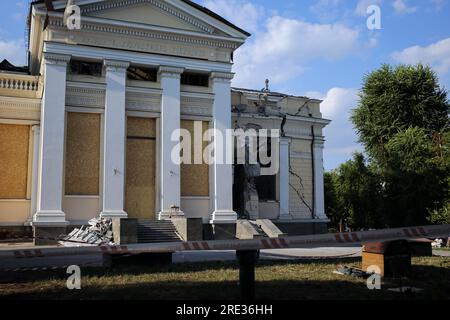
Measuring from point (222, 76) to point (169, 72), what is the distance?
9.25 feet

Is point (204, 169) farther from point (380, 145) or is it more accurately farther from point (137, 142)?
point (380, 145)

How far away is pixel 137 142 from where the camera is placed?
2316 cm

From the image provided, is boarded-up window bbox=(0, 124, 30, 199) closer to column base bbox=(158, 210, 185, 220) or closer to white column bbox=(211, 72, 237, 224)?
column base bbox=(158, 210, 185, 220)

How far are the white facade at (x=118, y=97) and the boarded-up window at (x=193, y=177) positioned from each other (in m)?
0.22

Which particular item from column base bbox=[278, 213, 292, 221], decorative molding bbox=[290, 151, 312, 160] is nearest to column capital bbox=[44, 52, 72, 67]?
decorative molding bbox=[290, 151, 312, 160]

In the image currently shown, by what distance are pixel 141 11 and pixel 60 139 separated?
7.54 m

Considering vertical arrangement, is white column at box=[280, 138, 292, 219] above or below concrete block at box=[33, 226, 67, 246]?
above

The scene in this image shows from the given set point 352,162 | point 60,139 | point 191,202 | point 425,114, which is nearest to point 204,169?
point 191,202

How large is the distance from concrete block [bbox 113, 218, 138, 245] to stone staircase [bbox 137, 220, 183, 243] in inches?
34.9

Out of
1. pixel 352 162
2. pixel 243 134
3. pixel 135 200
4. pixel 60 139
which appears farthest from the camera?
pixel 352 162

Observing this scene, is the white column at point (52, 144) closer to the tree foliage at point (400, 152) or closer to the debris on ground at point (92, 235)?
the debris on ground at point (92, 235)

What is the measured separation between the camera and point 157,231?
21188mm

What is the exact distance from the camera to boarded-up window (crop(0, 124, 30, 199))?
21.7 meters

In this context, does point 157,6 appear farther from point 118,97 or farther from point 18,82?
point 18,82
